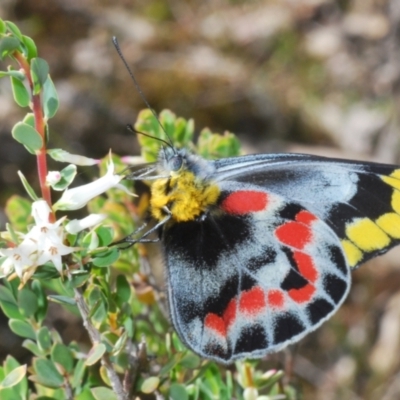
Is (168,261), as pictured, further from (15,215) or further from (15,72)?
(15,72)

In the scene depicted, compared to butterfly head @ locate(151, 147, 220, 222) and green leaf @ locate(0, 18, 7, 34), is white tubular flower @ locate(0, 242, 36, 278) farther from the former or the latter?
butterfly head @ locate(151, 147, 220, 222)

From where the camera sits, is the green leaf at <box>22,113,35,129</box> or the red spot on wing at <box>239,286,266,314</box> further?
the red spot on wing at <box>239,286,266,314</box>

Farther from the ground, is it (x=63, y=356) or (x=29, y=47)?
(x=29, y=47)

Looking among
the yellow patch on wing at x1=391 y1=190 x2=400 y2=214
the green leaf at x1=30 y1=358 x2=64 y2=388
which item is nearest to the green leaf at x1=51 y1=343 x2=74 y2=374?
the green leaf at x1=30 y1=358 x2=64 y2=388

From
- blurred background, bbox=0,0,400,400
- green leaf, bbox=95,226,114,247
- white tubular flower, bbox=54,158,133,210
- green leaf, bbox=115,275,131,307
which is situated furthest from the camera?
blurred background, bbox=0,0,400,400

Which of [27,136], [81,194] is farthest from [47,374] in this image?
[27,136]

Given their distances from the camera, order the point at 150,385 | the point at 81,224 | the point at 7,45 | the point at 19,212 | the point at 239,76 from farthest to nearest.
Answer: the point at 239,76, the point at 19,212, the point at 150,385, the point at 81,224, the point at 7,45

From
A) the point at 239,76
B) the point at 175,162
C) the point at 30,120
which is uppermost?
the point at 30,120

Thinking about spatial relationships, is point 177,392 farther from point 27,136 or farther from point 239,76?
point 239,76
